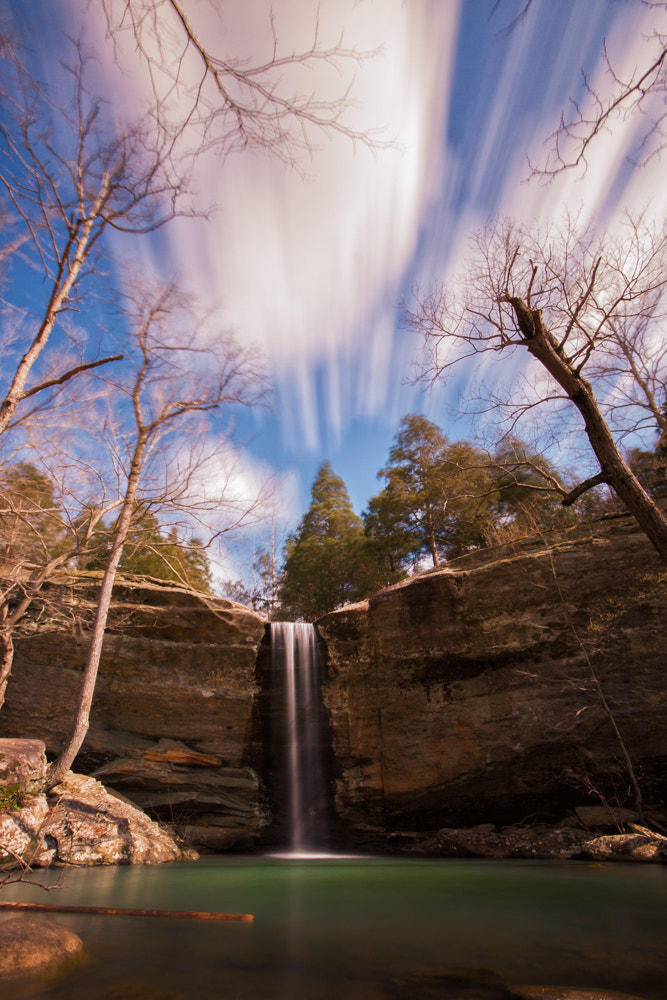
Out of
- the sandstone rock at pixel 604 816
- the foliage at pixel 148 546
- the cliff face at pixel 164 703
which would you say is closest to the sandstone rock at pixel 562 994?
the sandstone rock at pixel 604 816

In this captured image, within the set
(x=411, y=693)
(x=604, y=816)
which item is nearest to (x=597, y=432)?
(x=604, y=816)

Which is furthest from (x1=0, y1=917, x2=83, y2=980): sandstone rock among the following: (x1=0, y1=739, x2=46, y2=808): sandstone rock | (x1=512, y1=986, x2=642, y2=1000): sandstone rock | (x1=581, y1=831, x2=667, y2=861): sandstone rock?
(x1=581, y1=831, x2=667, y2=861): sandstone rock

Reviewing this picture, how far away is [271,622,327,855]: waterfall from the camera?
525 inches

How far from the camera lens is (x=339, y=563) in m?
24.5

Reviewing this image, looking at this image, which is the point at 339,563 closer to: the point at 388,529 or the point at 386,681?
the point at 388,529

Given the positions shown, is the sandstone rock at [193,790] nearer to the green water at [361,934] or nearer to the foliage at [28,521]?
the green water at [361,934]

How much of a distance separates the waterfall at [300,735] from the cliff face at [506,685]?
62cm

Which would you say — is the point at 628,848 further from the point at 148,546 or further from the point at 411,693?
the point at 148,546

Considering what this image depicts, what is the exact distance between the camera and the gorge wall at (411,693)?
11.0m

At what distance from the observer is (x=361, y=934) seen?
13.8 feet

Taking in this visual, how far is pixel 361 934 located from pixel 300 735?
10.6m

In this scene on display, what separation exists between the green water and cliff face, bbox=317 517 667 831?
12.6ft

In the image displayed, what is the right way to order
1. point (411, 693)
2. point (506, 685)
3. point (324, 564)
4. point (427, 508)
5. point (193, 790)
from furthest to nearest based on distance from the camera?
point (324, 564) → point (427, 508) → point (411, 693) → point (193, 790) → point (506, 685)

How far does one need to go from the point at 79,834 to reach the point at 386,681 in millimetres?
7828
